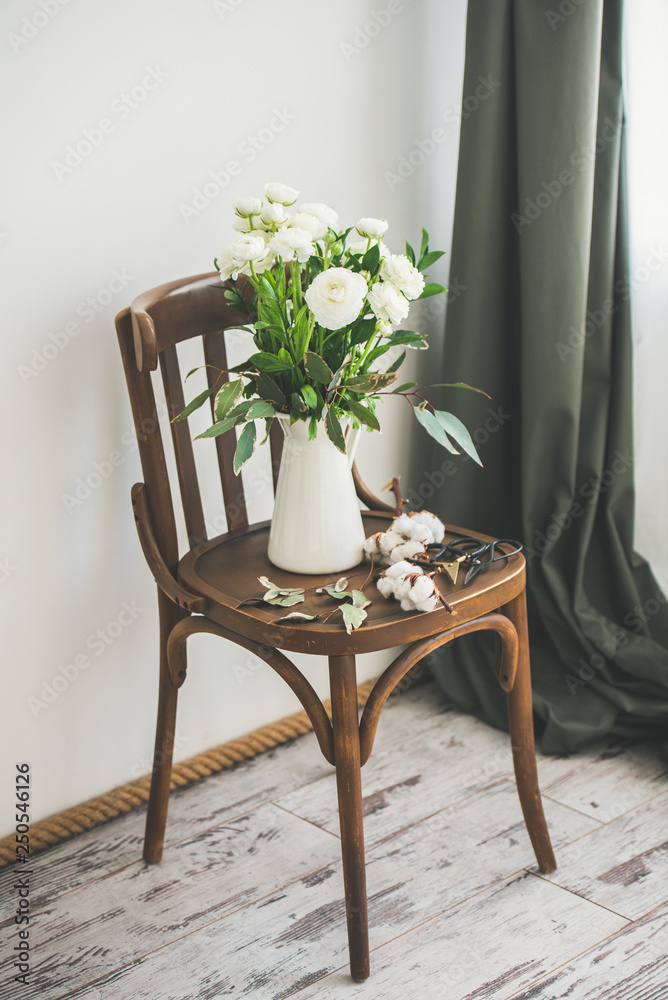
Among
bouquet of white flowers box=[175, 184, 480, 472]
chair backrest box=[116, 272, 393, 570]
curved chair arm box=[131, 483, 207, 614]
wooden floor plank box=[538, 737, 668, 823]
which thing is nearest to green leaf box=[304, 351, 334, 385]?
bouquet of white flowers box=[175, 184, 480, 472]

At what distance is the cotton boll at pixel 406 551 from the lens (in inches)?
47.3

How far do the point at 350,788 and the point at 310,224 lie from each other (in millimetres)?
733

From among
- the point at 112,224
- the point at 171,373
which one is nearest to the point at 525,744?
the point at 171,373

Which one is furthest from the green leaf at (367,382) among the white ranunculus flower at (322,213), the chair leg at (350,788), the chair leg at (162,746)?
the chair leg at (162,746)

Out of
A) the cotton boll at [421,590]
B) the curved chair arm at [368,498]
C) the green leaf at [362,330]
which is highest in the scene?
the green leaf at [362,330]

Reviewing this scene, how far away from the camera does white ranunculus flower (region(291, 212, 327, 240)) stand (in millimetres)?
1087

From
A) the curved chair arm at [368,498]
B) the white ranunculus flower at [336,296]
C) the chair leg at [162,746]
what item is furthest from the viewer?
the curved chair arm at [368,498]

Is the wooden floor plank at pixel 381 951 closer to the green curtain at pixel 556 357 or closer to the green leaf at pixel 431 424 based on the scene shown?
the green curtain at pixel 556 357

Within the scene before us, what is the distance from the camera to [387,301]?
1068mm

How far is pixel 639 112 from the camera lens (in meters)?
1.61

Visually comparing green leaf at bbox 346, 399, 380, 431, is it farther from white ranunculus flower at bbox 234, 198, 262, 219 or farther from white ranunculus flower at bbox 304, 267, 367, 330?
Answer: white ranunculus flower at bbox 234, 198, 262, 219

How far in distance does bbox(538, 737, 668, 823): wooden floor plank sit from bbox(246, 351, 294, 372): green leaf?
0.97m

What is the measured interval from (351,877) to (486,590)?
1.38 feet

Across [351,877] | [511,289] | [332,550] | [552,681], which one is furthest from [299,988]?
[511,289]
